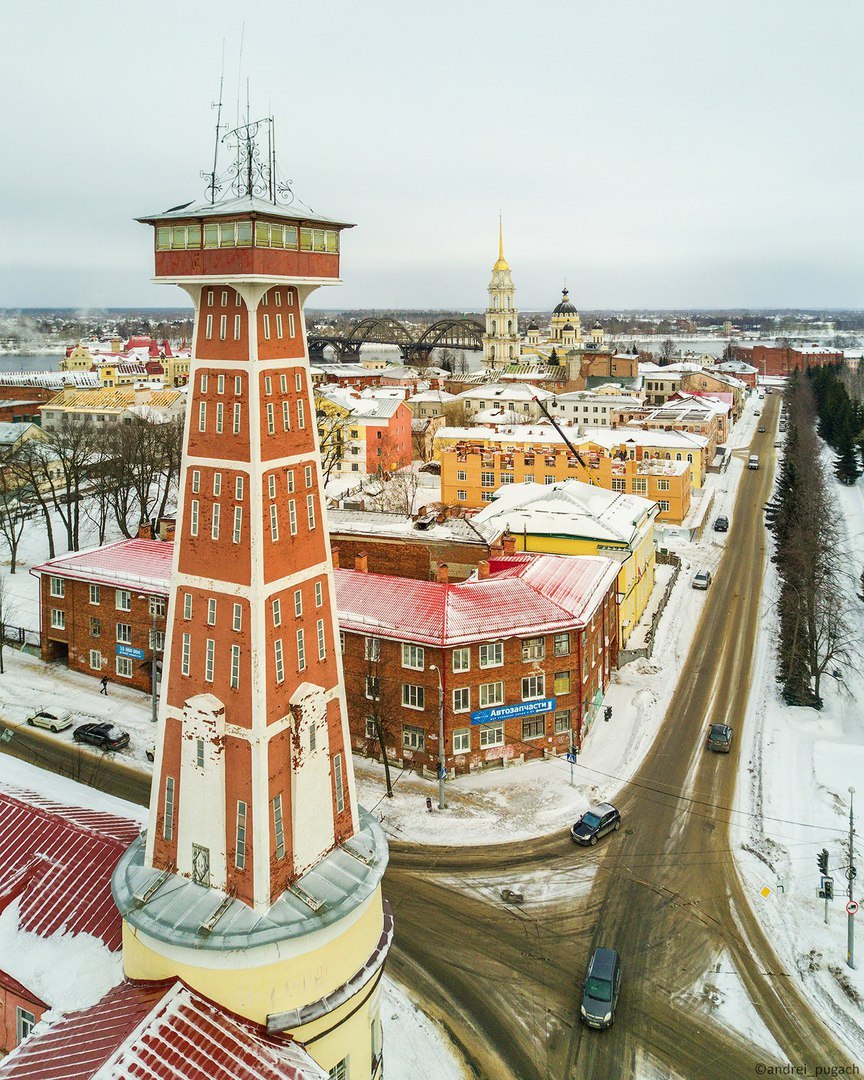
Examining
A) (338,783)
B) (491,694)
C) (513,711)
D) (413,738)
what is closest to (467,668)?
(491,694)

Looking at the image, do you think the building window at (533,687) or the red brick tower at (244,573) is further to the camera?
the building window at (533,687)

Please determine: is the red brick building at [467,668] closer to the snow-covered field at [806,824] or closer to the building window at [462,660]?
the building window at [462,660]

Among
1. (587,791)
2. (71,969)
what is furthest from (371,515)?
(71,969)

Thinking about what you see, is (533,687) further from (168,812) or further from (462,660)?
(168,812)

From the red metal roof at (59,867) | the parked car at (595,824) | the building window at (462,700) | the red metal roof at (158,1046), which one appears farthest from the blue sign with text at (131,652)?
the red metal roof at (158,1046)

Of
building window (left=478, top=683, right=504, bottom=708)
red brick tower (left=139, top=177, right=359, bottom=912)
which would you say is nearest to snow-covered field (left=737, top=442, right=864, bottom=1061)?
building window (left=478, top=683, right=504, bottom=708)
